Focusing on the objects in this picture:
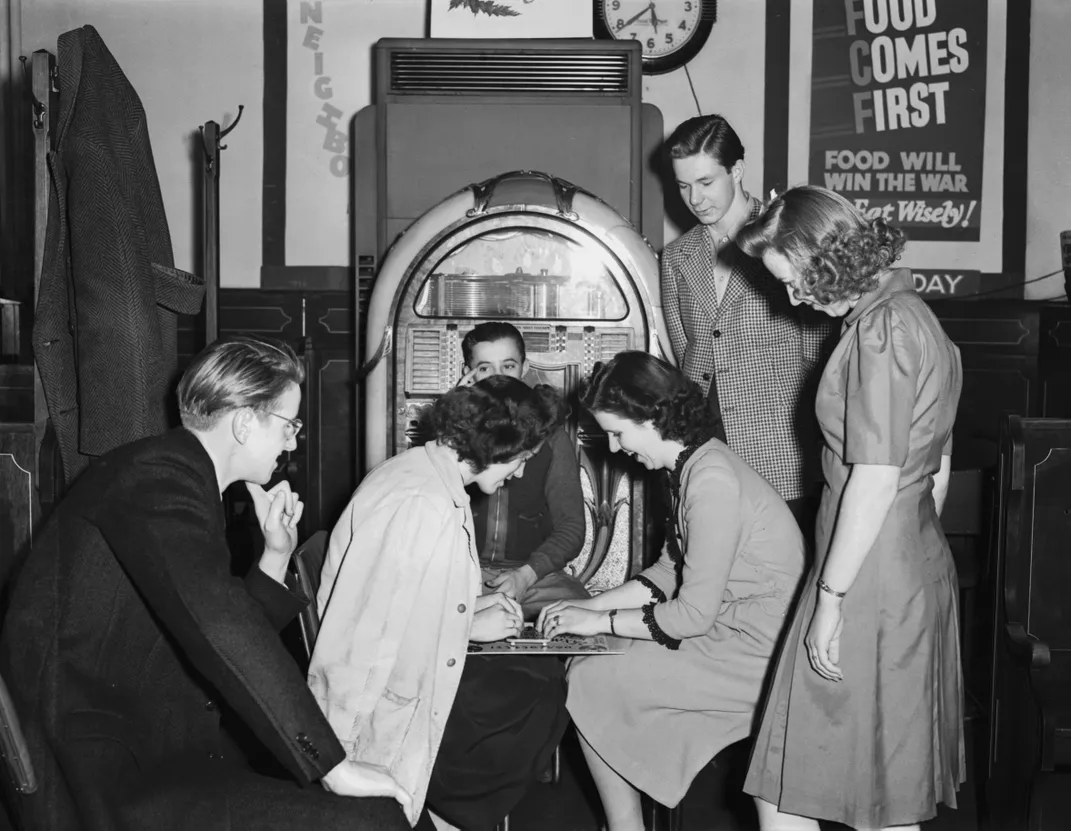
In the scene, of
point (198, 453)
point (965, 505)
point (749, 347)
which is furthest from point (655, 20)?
point (198, 453)

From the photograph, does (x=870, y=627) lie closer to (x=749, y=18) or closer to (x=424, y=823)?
(x=424, y=823)

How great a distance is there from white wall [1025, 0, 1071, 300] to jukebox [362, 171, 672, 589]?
7.56 ft

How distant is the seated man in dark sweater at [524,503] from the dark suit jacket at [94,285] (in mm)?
895

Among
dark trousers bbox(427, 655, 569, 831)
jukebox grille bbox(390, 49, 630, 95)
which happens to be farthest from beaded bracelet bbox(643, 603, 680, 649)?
jukebox grille bbox(390, 49, 630, 95)

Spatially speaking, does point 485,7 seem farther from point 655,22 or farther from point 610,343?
point 610,343

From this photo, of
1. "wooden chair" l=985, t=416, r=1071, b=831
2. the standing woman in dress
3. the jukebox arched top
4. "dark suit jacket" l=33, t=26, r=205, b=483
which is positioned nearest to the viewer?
the standing woman in dress

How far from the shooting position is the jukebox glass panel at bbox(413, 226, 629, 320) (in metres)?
3.50

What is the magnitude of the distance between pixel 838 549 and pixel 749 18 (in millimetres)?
3434

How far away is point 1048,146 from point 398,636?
4.01 metres

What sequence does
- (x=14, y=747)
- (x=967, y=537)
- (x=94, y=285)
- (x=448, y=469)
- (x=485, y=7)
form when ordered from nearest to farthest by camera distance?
(x=14, y=747), (x=448, y=469), (x=94, y=285), (x=967, y=537), (x=485, y=7)

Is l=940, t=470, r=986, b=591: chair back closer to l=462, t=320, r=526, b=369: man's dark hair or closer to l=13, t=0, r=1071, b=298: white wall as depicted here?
l=462, t=320, r=526, b=369: man's dark hair

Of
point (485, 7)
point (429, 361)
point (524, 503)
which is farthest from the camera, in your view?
point (485, 7)

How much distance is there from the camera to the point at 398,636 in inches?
82.1

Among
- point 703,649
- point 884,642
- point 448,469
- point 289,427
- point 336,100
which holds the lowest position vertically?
point 703,649
